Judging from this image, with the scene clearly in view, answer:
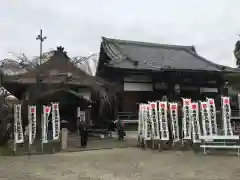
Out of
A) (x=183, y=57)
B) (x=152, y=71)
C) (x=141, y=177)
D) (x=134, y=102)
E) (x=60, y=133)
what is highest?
(x=183, y=57)

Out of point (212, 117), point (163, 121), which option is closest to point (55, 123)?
point (163, 121)

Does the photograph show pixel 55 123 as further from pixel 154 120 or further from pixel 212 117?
pixel 212 117

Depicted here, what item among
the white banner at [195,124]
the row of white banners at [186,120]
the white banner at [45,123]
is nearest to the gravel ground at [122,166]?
the white banner at [195,124]

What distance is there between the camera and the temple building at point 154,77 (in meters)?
24.4

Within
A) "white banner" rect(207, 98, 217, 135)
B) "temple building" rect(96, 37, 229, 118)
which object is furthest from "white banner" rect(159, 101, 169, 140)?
"temple building" rect(96, 37, 229, 118)

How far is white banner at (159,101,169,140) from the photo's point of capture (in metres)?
14.1

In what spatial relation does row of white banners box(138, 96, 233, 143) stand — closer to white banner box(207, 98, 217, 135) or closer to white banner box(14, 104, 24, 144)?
white banner box(207, 98, 217, 135)

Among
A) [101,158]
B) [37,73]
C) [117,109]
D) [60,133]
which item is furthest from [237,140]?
[117,109]

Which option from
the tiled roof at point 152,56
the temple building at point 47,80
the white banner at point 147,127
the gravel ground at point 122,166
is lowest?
the gravel ground at point 122,166

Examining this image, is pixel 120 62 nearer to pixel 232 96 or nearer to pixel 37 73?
pixel 37 73

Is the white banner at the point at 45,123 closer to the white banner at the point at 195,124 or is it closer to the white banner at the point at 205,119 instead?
the white banner at the point at 195,124

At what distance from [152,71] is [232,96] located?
9.61 m

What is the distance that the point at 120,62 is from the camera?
24547 mm

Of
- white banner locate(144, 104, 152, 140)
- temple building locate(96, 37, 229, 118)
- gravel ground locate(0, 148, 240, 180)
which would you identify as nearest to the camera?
gravel ground locate(0, 148, 240, 180)
